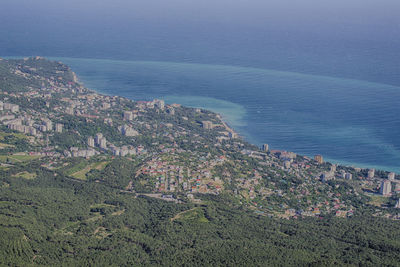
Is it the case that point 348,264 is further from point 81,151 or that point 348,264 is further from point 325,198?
point 81,151

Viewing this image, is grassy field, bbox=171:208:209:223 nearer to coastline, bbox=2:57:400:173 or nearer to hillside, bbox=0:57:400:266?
hillside, bbox=0:57:400:266

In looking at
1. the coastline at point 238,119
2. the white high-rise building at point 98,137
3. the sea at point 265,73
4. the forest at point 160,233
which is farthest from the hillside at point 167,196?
the sea at point 265,73

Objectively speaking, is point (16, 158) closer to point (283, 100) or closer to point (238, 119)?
point (238, 119)

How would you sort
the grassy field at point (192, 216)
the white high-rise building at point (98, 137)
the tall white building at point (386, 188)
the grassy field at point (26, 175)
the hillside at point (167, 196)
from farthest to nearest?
the white high-rise building at point (98, 137) < the tall white building at point (386, 188) < the grassy field at point (26, 175) < the grassy field at point (192, 216) < the hillside at point (167, 196)

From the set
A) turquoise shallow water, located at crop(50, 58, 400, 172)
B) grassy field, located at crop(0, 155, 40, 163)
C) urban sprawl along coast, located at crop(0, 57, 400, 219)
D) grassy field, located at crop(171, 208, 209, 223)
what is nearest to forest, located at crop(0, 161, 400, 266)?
grassy field, located at crop(171, 208, 209, 223)

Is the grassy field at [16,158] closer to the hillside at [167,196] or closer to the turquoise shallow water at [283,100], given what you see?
the hillside at [167,196]
